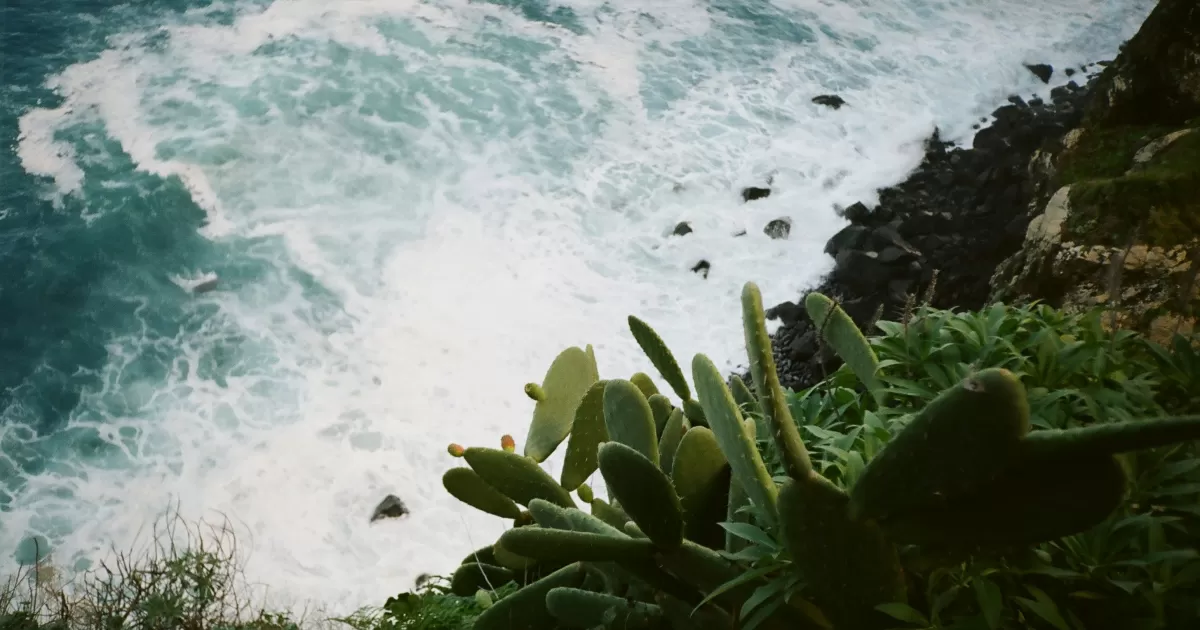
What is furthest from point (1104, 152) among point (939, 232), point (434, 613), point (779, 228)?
point (434, 613)

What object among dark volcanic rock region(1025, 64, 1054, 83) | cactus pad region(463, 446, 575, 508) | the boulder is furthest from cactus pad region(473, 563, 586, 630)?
dark volcanic rock region(1025, 64, 1054, 83)

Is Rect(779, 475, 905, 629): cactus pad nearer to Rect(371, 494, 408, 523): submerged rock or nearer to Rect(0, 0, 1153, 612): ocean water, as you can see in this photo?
Rect(0, 0, 1153, 612): ocean water

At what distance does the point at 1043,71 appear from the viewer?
5.52 m

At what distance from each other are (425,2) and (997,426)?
611 cm

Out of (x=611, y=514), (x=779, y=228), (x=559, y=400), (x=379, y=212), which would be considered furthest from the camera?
(x=379, y=212)

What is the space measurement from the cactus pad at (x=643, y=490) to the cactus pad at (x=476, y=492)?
0.76 m

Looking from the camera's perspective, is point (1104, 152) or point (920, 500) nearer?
point (920, 500)

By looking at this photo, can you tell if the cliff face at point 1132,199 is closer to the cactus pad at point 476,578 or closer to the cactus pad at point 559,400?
the cactus pad at point 559,400

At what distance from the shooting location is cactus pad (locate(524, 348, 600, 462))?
2.15 m

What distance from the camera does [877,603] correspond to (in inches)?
42.1

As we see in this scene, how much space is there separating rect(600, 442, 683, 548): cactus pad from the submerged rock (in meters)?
2.37

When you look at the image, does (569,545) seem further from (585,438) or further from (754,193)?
(754,193)

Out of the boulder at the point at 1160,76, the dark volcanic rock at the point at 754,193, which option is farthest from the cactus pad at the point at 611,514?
the dark volcanic rock at the point at 754,193

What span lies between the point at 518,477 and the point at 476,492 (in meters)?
0.29
